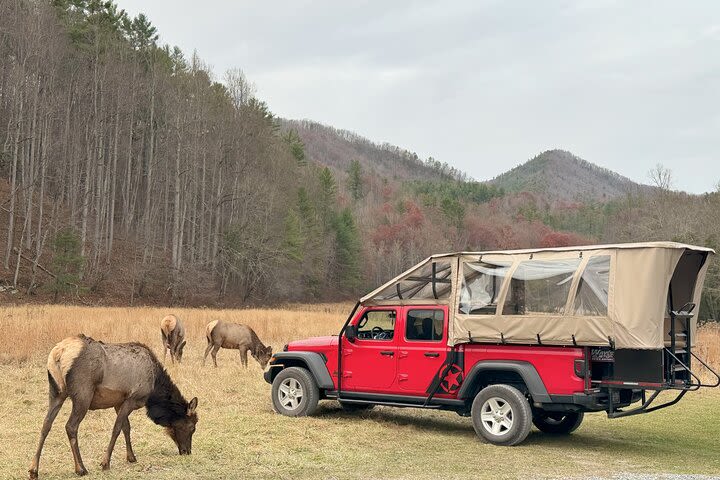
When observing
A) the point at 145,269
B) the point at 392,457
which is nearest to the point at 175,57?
the point at 145,269

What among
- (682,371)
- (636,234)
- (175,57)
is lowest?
(682,371)

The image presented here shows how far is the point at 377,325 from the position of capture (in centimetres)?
1125

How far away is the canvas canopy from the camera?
9.05 metres

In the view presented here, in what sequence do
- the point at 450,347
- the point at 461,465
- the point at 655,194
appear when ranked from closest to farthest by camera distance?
the point at 461,465 < the point at 450,347 < the point at 655,194

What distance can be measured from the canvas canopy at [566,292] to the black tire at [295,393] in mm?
1678

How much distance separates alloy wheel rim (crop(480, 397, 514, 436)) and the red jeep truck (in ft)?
0.05

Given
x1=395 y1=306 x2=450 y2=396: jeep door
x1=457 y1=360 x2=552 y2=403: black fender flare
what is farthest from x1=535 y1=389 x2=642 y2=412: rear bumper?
x1=395 y1=306 x2=450 y2=396: jeep door

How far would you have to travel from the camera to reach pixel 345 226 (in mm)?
85188

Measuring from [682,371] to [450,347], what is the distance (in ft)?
10.0

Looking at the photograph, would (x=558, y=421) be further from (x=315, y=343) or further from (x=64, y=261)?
A: (x=64, y=261)

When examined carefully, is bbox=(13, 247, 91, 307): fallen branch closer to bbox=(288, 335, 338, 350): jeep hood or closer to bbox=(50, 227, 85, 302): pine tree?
bbox=(50, 227, 85, 302): pine tree

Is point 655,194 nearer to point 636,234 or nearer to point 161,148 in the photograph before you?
point 636,234

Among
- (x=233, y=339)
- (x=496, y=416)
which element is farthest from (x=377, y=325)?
(x=233, y=339)

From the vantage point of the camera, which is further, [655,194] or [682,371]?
[655,194]
